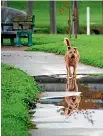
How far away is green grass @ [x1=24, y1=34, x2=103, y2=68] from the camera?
16781mm

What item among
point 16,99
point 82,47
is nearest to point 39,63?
point 82,47

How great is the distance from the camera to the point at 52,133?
8.83 m

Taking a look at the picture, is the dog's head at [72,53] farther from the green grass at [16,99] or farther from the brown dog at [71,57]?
the green grass at [16,99]

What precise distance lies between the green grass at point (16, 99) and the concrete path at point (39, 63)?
787 mm

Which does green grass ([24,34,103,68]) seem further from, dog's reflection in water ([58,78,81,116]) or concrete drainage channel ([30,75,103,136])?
dog's reflection in water ([58,78,81,116])

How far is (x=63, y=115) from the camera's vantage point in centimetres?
1006

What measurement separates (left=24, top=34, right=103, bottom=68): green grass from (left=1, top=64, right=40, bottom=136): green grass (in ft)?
8.12

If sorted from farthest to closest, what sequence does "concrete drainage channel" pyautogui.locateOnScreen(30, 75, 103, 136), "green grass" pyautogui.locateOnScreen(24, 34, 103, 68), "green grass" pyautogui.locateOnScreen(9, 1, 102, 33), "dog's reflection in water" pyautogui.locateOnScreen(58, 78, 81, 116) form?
"green grass" pyautogui.locateOnScreen(9, 1, 102, 33) < "green grass" pyautogui.locateOnScreen(24, 34, 103, 68) < "dog's reflection in water" pyautogui.locateOnScreen(58, 78, 81, 116) < "concrete drainage channel" pyautogui.locateOnScreen(30, 75, 103, 136)

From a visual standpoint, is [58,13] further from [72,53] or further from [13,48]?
[72,53]

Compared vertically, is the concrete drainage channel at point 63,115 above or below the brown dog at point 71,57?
below

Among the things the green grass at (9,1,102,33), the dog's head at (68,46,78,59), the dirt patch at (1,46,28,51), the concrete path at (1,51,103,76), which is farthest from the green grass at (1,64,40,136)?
the green grass at (9,1,102,33)

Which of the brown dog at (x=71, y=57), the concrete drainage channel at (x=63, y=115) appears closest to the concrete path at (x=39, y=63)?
the brown dog at (x=71, y=57)

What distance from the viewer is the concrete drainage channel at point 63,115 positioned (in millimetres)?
8938

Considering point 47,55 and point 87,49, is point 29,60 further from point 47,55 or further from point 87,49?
point 87,49
